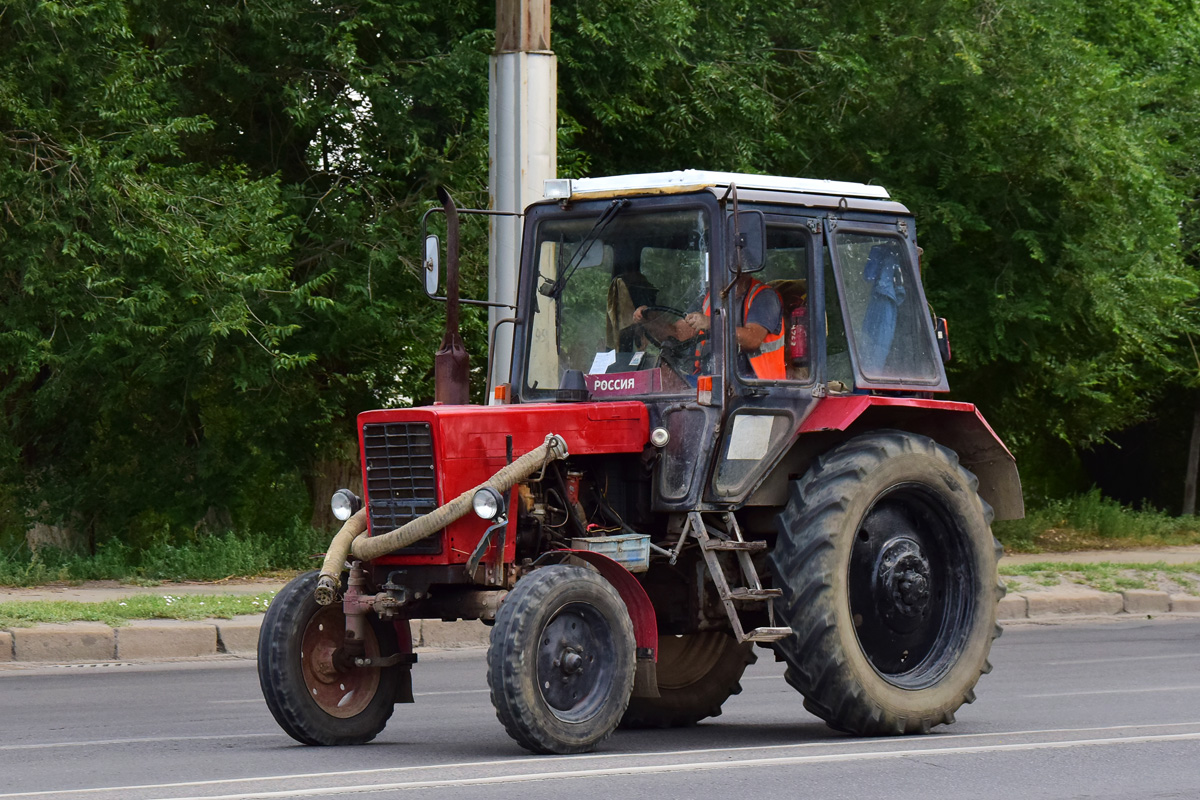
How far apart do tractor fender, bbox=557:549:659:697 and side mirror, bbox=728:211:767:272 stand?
4.71 feet

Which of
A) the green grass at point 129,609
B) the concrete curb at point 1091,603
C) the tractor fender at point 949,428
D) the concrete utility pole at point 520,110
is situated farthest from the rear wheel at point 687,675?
the concrete curb at point 1091,603

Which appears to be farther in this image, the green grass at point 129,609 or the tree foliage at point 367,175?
the tree foliage at point 367,175

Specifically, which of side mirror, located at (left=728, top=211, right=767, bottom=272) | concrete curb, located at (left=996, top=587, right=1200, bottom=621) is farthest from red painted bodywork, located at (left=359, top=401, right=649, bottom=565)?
concrete curb, located at (left=996, top=587, right=1200, bottom=621)

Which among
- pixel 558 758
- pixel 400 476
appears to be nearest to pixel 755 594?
pixel 558 758

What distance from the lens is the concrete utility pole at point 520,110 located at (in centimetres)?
1323

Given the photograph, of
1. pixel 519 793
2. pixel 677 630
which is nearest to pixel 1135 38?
pixel 677 630

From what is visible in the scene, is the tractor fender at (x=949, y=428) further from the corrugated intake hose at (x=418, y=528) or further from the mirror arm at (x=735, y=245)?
the corrugated intake hose at (x=418, y=528)

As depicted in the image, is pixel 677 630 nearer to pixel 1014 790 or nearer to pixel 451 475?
pixel 451 475

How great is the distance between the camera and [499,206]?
13367 millimetres

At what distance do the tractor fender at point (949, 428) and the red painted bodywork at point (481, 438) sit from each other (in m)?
1.04

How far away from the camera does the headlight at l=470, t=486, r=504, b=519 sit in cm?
725

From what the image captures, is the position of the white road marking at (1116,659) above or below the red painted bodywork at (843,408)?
below

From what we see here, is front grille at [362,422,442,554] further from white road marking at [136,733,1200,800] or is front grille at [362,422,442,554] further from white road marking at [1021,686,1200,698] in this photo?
white road marking at [1021,686,1200,698]

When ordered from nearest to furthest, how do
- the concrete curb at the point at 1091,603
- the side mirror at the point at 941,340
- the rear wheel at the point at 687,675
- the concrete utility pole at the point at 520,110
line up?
the rear wheel at the point at 687,675
the side mirror at the point at 941,340
the concrete utility pole at the point at 520,110
the concrete curb at the point at 1091,603
